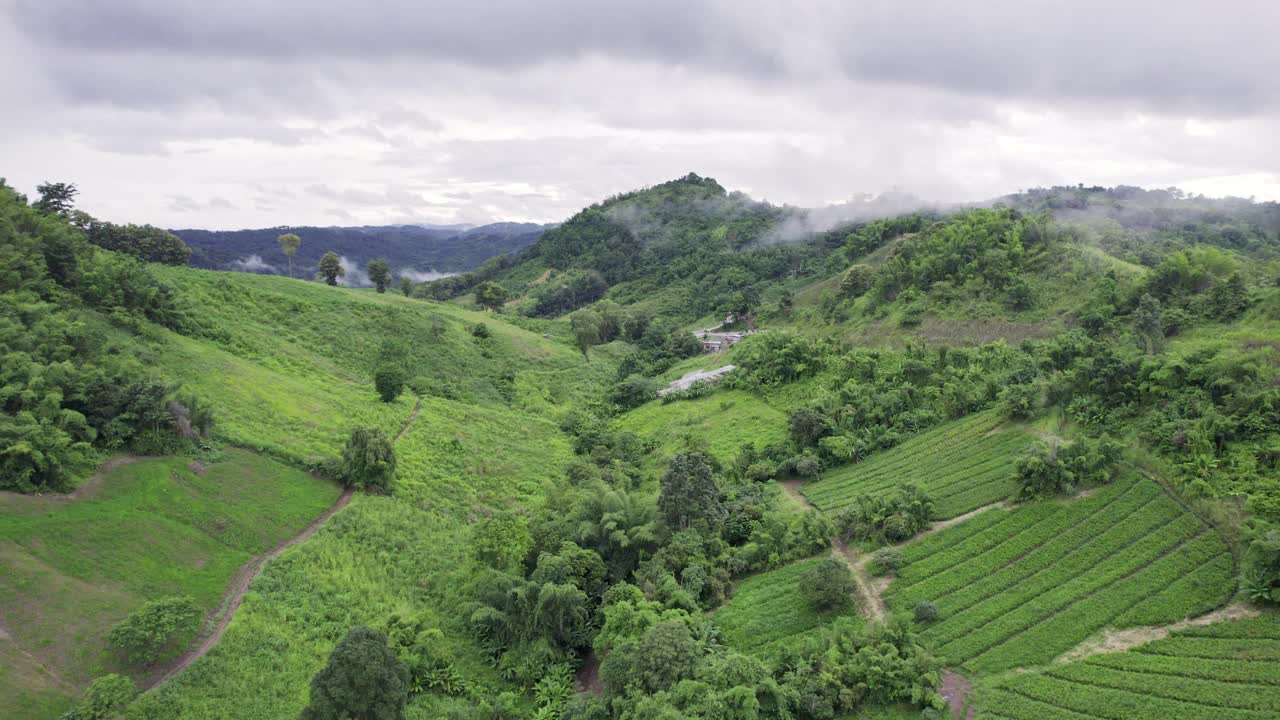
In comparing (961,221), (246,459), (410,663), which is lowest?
(410,663)

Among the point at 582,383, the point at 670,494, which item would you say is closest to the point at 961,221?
the point at 582,383

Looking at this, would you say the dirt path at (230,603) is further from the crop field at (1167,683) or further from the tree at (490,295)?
the tree at (490,295)

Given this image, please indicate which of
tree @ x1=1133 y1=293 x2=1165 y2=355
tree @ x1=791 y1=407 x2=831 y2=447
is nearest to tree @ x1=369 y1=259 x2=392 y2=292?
tree @ x1=791 y1=407 x2=831 y2=447

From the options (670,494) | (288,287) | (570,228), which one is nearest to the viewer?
(670,494)

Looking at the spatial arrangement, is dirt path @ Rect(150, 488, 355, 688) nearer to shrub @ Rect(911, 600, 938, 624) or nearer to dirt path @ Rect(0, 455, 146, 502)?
dirt path @ Rect(0, 455, 146, 502)

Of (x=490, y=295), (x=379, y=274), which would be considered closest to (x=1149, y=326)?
(x=379, y=274)

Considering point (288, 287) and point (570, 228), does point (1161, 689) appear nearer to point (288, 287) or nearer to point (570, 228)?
point (288, 287)
